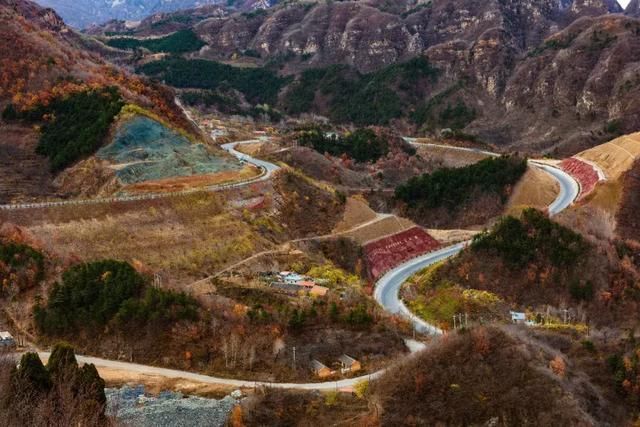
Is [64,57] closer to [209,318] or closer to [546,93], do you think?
[209,318]

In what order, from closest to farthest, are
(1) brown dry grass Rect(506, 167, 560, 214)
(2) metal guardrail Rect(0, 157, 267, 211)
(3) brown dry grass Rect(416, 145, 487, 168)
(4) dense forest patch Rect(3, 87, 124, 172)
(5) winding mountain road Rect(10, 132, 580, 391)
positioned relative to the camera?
1. (5) winding mountain road Rect(10, 132, 580, 391)
2. (2) metal guardrail Rect(0, 157, 267, 211)
3. (4) dense forest patch Rect(3, 87, 124, 172)
4. (1) brown dry grass Rect(506, 167, 560, 214)
5. (3) brown dry grass Rect(416, 145, 487, 168)

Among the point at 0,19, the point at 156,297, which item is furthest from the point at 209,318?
the point at 0,19

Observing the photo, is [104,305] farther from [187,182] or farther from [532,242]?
[532,242]

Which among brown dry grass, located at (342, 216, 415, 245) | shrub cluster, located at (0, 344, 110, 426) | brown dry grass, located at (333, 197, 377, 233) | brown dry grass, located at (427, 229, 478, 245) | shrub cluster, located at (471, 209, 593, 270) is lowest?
brown dry grass, located at (427, 229, 478, 245)

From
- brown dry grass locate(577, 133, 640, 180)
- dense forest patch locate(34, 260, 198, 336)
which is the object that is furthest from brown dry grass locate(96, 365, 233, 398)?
brown dry grass locate(577, 133, 640, 180)

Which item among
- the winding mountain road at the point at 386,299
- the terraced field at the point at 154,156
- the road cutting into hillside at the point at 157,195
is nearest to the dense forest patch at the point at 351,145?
the winding mountain road at the point at 386,299

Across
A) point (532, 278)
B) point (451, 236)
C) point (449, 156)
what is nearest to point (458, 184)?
point (451, 236)

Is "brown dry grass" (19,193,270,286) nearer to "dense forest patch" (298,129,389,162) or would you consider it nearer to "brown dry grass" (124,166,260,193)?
"brown dry grass" (124,166,260,193)
